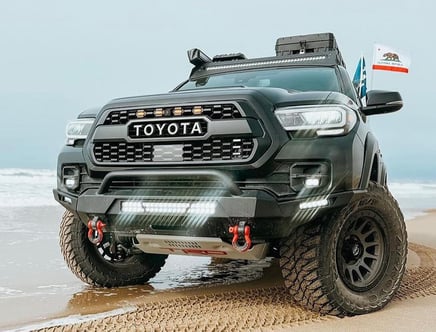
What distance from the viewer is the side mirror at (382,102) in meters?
4.24

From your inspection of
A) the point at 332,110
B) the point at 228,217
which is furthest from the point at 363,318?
the point at 332,110

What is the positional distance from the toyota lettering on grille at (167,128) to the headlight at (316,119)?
50 centimetres

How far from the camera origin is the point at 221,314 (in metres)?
3.60

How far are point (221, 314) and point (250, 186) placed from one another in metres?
0.92

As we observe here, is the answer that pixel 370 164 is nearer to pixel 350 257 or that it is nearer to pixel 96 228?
pixel 350 257

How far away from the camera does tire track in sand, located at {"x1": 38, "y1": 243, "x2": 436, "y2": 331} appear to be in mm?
3326

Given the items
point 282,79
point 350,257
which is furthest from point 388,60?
point 350,257

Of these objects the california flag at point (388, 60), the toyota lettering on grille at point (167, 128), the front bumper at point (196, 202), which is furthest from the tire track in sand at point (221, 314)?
the california flag at point (388, 60)

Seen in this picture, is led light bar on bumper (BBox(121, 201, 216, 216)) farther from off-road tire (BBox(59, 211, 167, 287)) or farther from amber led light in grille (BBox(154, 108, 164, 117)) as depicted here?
off-road tire (BBox(59, 211, 167, 287))

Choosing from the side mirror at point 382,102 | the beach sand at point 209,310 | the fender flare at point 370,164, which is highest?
the side mirror at point 382,102

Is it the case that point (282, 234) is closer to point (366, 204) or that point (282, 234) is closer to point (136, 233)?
point (366, 204)

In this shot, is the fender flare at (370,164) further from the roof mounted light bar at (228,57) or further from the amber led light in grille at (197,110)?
the roof mounted light bar at (228,57)

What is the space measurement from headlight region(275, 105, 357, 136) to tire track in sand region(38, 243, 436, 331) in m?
1.19

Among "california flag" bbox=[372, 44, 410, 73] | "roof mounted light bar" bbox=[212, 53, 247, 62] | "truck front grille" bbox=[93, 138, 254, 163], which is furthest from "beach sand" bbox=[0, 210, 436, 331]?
"california flag" bbox=[372, 44, 410, 73]
